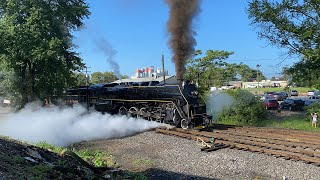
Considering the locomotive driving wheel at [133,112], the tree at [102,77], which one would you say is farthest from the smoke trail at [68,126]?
the tree at [102,77]

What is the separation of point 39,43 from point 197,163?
16.9 m

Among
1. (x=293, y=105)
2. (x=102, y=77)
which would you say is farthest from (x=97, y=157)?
(x=102, y=77)

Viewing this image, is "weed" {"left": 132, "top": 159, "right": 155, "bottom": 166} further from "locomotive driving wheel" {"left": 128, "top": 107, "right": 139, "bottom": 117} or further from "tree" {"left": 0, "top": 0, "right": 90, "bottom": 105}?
"tree" {"left": 0, "top": 0, "right": 90, "bottom": 105}

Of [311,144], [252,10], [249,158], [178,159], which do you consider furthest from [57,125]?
[252,10]

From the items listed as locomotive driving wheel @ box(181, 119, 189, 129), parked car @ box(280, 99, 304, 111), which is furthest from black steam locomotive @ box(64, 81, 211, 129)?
parked car @ box(280, 99, 304, 111)

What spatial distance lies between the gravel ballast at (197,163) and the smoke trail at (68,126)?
151cm

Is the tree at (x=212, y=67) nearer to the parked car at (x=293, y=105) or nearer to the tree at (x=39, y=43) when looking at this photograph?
the parked car at (x=293, y=105)

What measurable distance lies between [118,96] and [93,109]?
2210 mm

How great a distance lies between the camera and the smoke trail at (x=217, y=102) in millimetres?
26406

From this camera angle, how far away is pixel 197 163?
1077cm

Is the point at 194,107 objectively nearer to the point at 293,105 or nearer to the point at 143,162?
the point at 143,162

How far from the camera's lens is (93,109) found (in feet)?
69.9

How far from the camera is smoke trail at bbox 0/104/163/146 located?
47.8 ft

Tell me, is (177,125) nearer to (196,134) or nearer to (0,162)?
(196,134)
